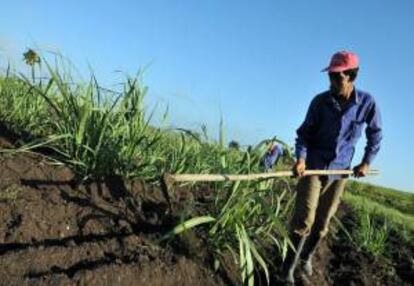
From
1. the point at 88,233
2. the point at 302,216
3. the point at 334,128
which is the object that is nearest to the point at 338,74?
the point at 334,128

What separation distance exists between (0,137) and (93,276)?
6.34 feet

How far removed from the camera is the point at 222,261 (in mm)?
6254

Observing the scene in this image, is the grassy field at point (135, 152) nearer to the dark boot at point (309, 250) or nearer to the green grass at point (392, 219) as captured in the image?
the dark boot at point (309, 250)

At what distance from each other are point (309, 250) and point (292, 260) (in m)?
0.49

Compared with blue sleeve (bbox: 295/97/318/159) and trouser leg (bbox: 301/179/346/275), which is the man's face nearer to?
blue sleeve (bbox: 295/97/318/159)

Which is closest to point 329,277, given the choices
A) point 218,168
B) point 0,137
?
point 218,168

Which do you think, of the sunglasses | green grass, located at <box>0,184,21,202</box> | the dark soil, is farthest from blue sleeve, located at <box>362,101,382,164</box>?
green grass, located at <box>0,184,21,202</box>

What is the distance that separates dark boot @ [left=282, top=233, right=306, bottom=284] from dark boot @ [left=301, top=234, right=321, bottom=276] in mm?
343

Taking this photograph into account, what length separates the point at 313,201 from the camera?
6840 millimetres

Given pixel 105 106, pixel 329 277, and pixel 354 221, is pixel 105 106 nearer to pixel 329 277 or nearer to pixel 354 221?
pixel 329 277

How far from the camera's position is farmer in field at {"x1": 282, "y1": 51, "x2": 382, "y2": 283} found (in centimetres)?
678

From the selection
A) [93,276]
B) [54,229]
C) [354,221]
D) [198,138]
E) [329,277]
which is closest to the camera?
[93,276]

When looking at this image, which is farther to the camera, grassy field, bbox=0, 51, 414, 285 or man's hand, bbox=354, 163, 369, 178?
man's hand, bbox=354, 163, 369, 178

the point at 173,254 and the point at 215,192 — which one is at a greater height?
the point at 215,192
